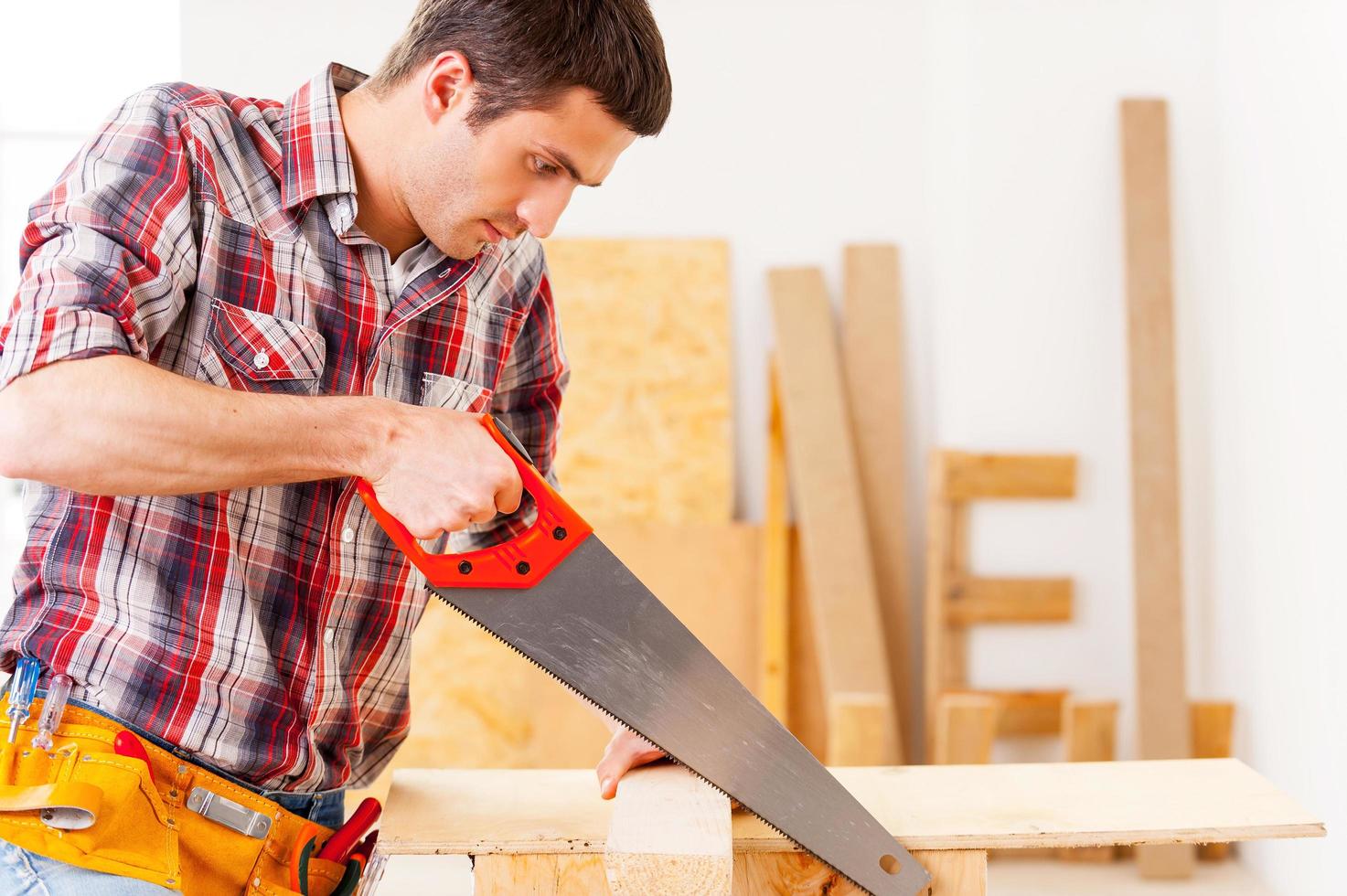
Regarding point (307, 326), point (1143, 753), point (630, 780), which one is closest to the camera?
point (307, 326)

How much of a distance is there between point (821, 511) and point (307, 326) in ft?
10.6

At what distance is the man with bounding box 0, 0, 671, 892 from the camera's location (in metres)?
1.31

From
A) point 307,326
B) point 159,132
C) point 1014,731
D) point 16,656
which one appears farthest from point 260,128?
point 1014,731

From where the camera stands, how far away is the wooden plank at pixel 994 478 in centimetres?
446

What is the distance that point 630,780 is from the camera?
172 centimetres

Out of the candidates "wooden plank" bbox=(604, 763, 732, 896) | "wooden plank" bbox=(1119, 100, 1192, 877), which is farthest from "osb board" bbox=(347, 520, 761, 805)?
"wooden plank" bbox=(604, 763, 732, 896)

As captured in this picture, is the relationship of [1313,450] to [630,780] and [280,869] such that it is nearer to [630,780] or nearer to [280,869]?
[630,780]

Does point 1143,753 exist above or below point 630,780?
below

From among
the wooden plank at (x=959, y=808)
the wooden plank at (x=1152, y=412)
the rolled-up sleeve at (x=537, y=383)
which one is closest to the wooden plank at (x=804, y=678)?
the wooden plank at (x=1152, y=412)

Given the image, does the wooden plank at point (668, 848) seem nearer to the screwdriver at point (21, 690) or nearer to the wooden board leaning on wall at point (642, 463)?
the screwdriver at point (21, 690)

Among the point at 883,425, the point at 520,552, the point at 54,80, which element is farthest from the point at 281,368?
the point at 54,80

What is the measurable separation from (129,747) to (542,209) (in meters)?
0.90

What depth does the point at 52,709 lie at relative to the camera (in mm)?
1408

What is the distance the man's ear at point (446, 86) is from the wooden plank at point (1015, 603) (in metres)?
3.40
